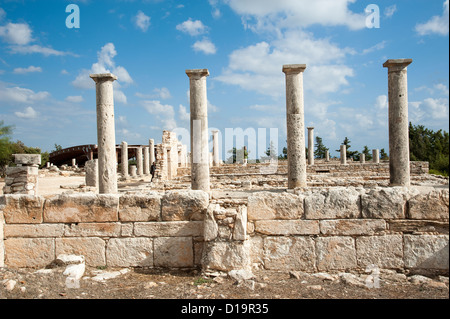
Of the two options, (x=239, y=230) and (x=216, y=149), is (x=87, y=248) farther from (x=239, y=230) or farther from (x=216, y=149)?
(x=216, y=149)

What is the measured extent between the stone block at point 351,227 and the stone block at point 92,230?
3315mm

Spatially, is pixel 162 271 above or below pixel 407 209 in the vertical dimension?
below

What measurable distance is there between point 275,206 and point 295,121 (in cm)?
476

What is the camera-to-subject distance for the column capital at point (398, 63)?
9.12m

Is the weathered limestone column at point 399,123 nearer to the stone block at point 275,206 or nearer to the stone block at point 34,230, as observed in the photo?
the stone block at point 275,206

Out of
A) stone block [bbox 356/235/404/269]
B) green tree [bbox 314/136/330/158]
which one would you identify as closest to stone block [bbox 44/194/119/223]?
stone block [bbox 356/235/404/269]

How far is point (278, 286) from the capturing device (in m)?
4.43

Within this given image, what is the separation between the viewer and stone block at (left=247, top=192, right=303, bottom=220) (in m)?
5.00

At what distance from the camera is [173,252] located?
5.23 m

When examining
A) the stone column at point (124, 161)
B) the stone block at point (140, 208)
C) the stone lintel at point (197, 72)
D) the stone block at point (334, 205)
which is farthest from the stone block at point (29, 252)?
the stone column at point (124, 161)

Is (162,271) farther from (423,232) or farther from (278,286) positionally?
(423,232)
